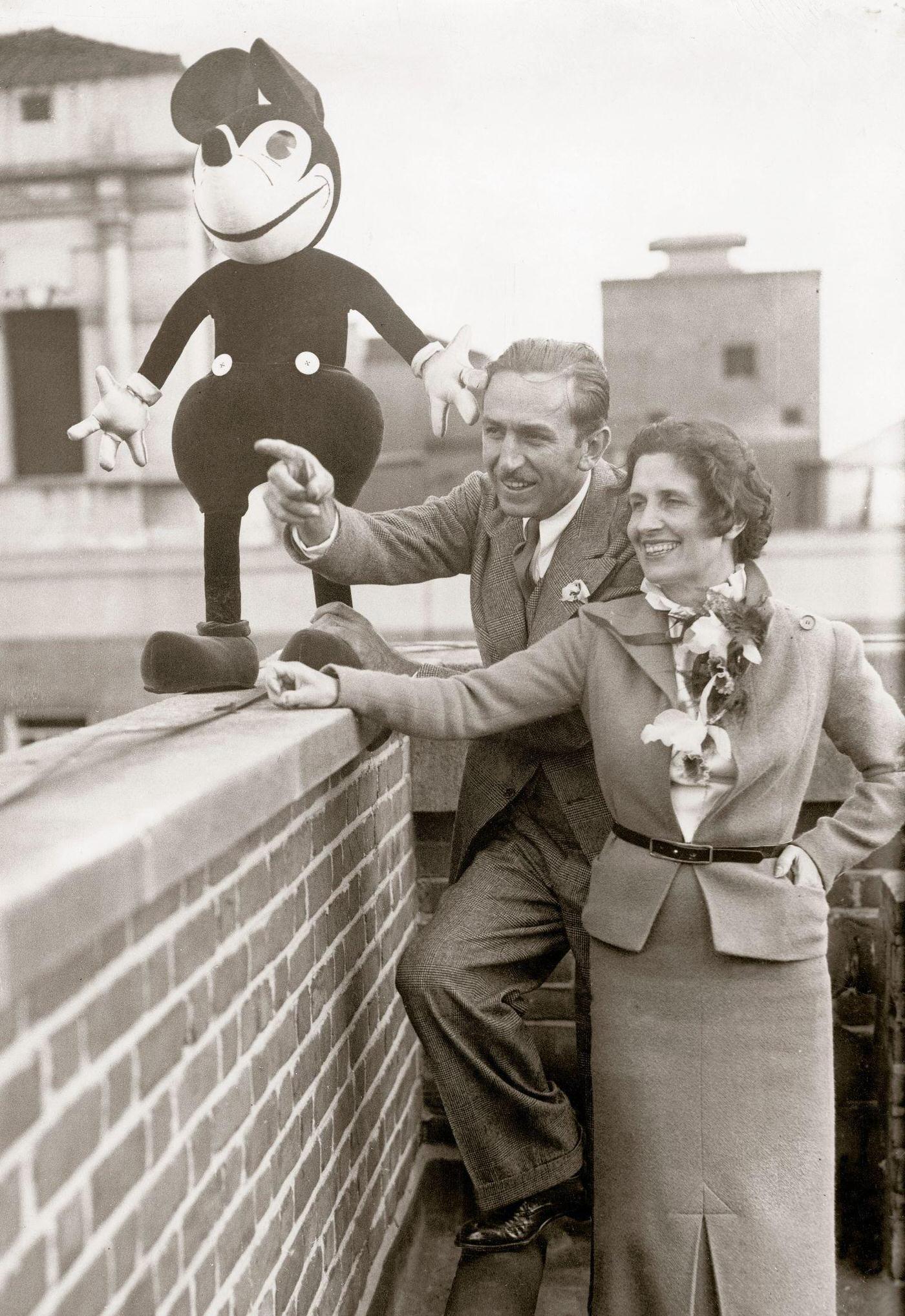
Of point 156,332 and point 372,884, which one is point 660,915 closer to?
point 372,884

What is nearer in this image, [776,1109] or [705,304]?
[776,1109]

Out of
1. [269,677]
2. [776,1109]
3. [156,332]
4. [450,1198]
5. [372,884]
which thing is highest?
[156,332]

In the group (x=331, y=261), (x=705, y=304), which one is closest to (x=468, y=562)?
(x=331, y=261)

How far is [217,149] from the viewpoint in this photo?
2887mm

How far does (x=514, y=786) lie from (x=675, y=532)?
2.26 feet

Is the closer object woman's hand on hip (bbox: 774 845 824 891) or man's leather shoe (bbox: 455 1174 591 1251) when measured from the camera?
woman's hand on hip (bbox: 774 845 824 891)

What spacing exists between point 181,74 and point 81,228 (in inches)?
79.6

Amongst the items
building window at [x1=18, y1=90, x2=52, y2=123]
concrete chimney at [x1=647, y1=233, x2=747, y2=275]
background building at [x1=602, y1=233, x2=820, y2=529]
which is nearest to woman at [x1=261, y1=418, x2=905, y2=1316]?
background building at [x1=602, y1=233, x2=820, y2=529]

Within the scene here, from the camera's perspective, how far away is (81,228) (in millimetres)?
4836

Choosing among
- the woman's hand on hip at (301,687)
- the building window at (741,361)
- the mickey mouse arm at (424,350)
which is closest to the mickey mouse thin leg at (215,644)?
the woman's hand on hip at (301,687)

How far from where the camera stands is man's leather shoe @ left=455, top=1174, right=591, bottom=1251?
2607 mm

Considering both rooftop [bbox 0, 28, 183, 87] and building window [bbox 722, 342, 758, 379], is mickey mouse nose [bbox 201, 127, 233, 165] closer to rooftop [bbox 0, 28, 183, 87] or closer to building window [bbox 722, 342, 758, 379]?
rooftop [bbox 0, 28, 183, 87]

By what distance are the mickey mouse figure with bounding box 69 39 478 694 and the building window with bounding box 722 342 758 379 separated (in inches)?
290

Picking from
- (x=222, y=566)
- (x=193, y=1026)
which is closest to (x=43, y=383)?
(x=222, y=566)
